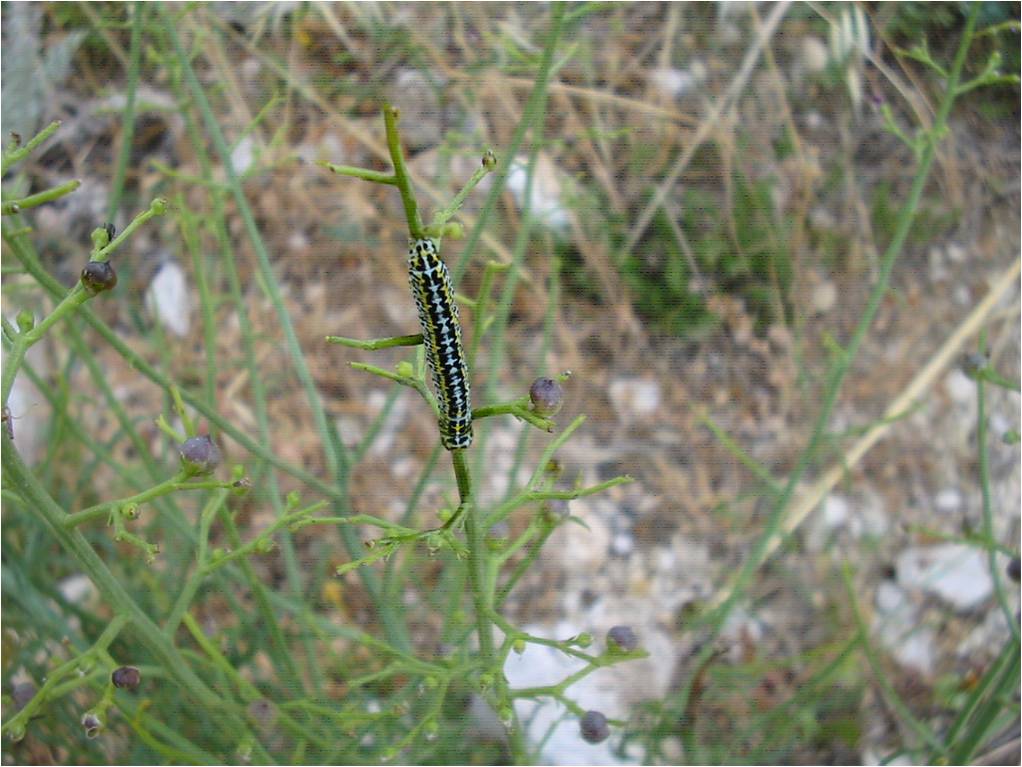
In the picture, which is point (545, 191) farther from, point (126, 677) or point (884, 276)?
point (126, 677)

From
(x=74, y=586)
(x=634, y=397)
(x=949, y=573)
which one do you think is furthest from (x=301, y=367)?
(x=949, y=573)

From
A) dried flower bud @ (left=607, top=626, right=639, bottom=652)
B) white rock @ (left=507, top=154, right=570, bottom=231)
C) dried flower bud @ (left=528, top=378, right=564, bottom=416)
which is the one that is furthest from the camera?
white rock @ (left=507, top=154, right=570, bottom=231)

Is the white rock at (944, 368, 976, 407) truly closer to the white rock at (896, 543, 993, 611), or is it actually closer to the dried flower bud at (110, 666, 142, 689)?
the white rock at (896, 543, 993, 611)

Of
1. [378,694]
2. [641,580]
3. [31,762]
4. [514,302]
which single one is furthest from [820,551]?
[31,762]

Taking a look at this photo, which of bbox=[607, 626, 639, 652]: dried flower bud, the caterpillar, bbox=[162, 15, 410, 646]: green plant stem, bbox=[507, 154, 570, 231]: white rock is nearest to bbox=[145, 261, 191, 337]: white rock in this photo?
bbox=[507, 154, 570, 231]: white rock

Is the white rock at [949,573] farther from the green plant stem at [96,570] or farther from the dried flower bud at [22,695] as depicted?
the dried flower bud at [22,695]

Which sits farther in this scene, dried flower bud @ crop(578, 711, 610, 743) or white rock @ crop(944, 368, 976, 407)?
white rock @ crop(944, 368, 976, 407)
